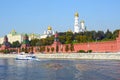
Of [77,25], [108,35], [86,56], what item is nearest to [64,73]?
[86,56]

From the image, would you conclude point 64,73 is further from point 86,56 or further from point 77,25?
point 77,25

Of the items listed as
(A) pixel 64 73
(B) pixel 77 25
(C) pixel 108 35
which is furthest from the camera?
(B) pixel 77 25

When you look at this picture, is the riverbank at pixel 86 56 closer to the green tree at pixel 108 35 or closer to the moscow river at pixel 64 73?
the green tree at pixel 108 35

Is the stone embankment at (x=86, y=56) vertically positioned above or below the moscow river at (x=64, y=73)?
above

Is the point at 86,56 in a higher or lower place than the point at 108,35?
lower

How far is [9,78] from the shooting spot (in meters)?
23.3

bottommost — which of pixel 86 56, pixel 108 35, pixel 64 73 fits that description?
pixel 64 73

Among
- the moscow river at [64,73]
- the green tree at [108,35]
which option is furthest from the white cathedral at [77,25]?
the moscow river at [64,73]

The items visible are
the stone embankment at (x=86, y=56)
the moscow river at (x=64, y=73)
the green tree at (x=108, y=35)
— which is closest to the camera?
the moscow river at (x=64, y=73)

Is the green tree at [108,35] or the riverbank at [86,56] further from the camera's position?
the green tree at [108,35]

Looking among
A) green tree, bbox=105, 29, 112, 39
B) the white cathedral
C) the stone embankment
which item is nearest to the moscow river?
the stone embankment

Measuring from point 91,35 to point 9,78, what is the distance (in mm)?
47750

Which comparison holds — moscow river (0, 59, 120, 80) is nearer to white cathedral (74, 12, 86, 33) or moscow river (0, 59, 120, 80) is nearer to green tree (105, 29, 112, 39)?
green tree (105, 29, 112, 39)

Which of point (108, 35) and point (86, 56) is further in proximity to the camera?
point (108, 35)
